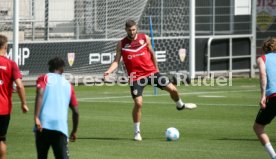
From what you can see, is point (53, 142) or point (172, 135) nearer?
point (53, 142)

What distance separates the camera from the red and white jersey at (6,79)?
38.0 feet

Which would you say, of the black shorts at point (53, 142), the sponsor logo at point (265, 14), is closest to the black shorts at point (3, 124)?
the black shorts at point (53, 142)

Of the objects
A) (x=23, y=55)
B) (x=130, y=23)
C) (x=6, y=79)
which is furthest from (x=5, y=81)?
(x=23, y=55)

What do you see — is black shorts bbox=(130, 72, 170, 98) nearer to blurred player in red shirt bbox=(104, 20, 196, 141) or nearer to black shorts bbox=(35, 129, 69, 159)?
blurred player in red shirt bbox=(104, 20, 196, 141)

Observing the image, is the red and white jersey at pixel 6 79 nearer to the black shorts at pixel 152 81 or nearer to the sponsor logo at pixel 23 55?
the black shorts at pixel 152 81

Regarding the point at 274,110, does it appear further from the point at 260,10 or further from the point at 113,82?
the point at 260,10

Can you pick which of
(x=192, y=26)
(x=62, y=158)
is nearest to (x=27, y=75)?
(x=192, y=26)

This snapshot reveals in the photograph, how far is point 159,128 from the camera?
17.2 meters

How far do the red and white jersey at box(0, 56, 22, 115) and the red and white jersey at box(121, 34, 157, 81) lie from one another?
475 centimetres

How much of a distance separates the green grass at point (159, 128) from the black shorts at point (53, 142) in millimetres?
3255

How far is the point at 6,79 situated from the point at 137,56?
16.4 feet

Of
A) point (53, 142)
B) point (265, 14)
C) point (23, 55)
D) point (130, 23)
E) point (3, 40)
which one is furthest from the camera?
point (265, 14)

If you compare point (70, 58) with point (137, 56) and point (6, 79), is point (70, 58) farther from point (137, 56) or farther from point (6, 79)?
point (6, 79)

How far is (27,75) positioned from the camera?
27844 millimetres
